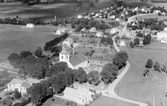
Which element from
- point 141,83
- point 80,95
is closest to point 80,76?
point 80,95

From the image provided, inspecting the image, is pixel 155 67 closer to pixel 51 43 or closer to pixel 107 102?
pixel 107 102

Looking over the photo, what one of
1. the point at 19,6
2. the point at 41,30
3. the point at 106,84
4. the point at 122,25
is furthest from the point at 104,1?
the point at 106,84

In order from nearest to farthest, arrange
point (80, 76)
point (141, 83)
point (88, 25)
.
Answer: point (80, 76), point (141, 83), point (88, 25)

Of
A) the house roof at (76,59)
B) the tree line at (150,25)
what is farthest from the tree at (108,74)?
A: the tree line at (150,25)

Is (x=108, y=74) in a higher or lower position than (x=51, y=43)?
lower

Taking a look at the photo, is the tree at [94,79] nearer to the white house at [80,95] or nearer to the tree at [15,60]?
the white house at [80,95]

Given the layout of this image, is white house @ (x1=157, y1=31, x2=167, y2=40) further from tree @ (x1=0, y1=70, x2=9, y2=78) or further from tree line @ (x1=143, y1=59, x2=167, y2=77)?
tree @ (x1=0, y1=70, x2=9, y2=78)

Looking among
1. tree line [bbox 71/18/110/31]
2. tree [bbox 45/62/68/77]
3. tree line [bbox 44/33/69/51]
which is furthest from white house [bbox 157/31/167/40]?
tree [bbox 45/62/68/77]
